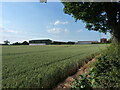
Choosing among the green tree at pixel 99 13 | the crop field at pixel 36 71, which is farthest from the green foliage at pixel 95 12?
the crop field at pixel 36 71

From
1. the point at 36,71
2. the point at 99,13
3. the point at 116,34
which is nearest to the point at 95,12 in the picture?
the point at 99,13

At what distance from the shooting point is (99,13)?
1039 centimetres

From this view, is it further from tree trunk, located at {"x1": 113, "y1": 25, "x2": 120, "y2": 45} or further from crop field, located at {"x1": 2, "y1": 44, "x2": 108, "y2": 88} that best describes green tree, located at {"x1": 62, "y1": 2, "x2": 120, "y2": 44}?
crop field, located at {"x1": 2, "y1": 44, "x2": 108, "y2": 88}

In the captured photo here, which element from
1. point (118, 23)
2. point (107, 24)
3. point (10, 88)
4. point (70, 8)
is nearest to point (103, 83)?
point (10, 88)

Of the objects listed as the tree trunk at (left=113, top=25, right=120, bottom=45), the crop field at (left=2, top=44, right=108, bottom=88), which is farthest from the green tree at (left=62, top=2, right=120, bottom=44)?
the crop field at (left=2, top=44, right=108, bottom=88)

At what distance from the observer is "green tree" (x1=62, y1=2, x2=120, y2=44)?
9.01m

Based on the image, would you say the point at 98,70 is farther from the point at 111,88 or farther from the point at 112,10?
the point at 112,10

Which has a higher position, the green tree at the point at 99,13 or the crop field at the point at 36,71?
the green tree at the point at 99,13

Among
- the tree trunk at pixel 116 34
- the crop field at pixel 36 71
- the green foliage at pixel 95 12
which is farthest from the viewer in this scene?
the tree trunk at pixel 116 34

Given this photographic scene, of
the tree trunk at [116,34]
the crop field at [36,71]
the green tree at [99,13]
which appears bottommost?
the crop field at [36,71]

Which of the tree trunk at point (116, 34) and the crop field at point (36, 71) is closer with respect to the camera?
the crop field at point (36, 71)

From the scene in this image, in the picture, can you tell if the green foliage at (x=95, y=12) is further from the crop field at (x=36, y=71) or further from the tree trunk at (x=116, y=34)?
the crop field at (x=36, y=71)

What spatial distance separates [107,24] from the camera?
37.3 ft

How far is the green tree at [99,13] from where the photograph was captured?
901 cm
